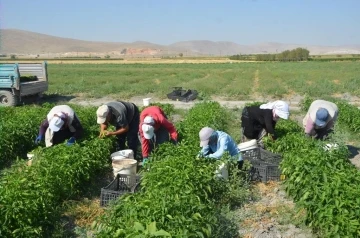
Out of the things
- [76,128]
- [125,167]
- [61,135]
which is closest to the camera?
[125,167]

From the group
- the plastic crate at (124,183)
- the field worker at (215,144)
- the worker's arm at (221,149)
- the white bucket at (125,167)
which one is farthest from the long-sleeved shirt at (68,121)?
the worker's arm at (221,149)

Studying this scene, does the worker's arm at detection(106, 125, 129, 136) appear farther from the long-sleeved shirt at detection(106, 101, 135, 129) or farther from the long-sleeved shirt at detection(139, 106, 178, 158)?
the long-sleeved shirt at detection(139, 106, 178, 158)

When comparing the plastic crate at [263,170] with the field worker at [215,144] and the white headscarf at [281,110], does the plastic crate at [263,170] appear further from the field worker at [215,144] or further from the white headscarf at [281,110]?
the white headscarf at [281,110]

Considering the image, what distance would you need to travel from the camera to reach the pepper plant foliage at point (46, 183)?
4.25 meters

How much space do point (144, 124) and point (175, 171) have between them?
174 cm

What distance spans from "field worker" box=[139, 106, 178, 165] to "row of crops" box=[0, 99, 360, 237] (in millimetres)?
339

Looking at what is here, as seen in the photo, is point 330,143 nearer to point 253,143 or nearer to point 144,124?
point 253,143

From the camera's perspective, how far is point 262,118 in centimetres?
735

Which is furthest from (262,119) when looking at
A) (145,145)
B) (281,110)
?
(145,145)

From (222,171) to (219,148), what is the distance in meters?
0.45

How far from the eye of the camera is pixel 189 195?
4.36 meters

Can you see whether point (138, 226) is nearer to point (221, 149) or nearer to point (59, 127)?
point (221, 149)

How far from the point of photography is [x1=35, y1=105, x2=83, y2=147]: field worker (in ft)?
21.7

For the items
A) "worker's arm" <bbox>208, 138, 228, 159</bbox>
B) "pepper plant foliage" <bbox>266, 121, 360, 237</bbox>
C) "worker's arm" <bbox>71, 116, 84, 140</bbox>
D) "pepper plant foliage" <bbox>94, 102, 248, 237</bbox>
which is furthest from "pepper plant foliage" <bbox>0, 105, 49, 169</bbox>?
"pepper plant foliage" <bbox>266, 121, 360, 237</bbox>
